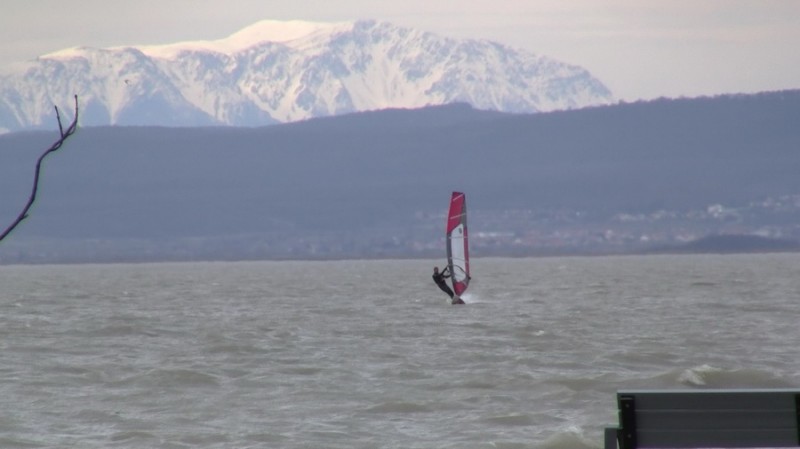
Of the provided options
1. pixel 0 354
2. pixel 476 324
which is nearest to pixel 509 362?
pixel 0 354

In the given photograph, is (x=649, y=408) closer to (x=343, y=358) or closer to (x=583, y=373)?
(x=583, y=373)

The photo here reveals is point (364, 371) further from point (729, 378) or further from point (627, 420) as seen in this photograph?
point (627, 420)

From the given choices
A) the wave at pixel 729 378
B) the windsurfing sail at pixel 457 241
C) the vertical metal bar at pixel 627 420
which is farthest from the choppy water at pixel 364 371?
the vertical metal bar at pixel 627 420

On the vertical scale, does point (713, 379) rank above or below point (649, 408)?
below

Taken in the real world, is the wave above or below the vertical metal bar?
below

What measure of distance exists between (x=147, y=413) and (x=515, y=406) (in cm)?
478

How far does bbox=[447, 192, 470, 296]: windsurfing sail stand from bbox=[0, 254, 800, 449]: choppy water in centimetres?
576

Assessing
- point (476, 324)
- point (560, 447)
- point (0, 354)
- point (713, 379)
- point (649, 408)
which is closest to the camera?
point (649, 408)

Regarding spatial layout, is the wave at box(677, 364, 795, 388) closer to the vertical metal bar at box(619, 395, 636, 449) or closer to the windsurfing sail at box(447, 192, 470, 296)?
the vertical metal bar at box(619, 395, 636, 449)

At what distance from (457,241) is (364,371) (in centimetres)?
2917

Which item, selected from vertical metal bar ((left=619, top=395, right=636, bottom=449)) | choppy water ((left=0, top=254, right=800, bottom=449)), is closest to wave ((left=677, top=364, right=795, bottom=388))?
choppy water ((left=0, top=254, right=800, bottom=449))

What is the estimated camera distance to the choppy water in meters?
18.6

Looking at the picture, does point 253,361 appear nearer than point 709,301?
Yes

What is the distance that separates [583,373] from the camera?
25.0 meters
